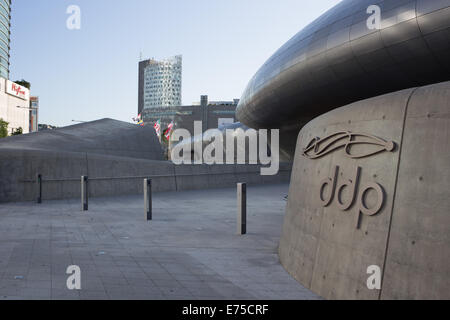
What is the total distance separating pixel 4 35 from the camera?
3440 inches

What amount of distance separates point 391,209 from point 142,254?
4.42m

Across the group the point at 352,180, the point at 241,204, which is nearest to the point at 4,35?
the point at 241,204

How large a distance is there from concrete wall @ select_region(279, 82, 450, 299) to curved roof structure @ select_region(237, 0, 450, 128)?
4726 mm

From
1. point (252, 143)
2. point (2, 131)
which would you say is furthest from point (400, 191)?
point (2, 131)

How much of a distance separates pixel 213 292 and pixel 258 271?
1.20 meters

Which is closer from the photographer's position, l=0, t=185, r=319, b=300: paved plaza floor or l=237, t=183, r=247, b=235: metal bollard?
l=0, t=185, r=319, b=300: paved plaza floor

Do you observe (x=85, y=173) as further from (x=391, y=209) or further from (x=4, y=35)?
(x=4, y=35)

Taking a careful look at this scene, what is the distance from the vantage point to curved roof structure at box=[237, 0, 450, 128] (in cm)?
840

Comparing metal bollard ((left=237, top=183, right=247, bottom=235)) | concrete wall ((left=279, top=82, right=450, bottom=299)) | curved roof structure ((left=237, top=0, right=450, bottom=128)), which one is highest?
curved roof structure ((left=237, top=0, right=450, bottom=128))

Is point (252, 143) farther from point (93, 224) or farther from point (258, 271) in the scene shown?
point (258, 271)

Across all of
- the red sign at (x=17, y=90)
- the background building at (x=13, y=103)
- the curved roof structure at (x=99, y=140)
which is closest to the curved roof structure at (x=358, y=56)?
Answer: the curved roof structure at (x=99, y=140)

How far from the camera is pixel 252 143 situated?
34.5m

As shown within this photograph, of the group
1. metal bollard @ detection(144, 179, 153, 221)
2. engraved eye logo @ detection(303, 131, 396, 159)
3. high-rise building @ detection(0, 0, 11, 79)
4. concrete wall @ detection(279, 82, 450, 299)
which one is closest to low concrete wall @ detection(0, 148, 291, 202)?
metal bollard @ detection(144, 179, 153, 221)

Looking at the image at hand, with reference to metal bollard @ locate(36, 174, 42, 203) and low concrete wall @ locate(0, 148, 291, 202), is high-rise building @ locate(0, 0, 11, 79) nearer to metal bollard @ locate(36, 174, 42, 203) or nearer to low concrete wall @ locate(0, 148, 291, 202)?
low concrete wall @ locate(0, 148, 291, 202)
